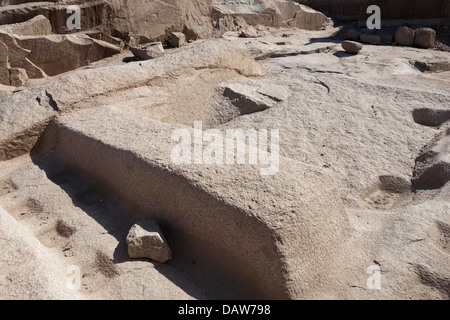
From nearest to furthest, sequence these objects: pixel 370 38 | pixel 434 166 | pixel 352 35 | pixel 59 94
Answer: pixel 434 166
pixel 59 94
pixel 370 38
pixel 352 35

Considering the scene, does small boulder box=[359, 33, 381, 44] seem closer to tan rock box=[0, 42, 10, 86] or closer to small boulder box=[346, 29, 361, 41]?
small boulder box=[346, 29, 361, 41]

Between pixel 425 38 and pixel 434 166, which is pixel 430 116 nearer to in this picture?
pixel 434 166

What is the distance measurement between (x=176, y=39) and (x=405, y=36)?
303 centimetres

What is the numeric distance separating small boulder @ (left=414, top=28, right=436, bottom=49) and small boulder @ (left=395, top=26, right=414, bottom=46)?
66 millimetres

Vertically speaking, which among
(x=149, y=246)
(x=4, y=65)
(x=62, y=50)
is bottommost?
(x=149, y=246)

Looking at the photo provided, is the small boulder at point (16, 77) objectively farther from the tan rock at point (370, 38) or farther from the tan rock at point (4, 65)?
the tan rock at point (370, 38)

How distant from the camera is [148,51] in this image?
4254 millimetres

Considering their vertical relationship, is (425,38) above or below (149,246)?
above

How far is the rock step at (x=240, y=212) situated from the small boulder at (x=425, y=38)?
15.0 ft

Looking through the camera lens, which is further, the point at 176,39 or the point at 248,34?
the point at 248,34

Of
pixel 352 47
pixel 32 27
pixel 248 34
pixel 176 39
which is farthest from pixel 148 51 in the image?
pixel 352 47

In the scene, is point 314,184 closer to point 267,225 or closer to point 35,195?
point 267,225

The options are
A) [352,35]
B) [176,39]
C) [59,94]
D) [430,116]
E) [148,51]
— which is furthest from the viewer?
[352,35]

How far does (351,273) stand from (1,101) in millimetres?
2283
